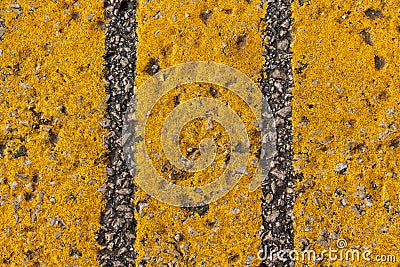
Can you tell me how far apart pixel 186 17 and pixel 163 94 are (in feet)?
1.42

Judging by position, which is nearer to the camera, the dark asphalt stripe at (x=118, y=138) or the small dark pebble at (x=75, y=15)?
the dark asphalt stripe at (x=118, y=138)

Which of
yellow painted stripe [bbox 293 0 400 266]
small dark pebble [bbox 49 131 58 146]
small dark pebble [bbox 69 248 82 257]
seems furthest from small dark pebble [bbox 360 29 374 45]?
small dark pebble [bbox 69 248 82 257]

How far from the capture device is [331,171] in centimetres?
225

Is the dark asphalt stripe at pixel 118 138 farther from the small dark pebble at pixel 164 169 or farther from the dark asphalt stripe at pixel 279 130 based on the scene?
the dark asphalt stripe at pixel 279 130

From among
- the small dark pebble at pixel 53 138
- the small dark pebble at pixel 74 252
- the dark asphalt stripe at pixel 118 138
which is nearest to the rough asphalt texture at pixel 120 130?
the dark asphalt stripe at pixel 118 138

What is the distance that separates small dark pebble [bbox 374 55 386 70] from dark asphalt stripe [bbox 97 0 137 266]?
49.5 inches

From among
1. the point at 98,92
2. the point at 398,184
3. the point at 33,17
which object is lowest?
the point at 398,184

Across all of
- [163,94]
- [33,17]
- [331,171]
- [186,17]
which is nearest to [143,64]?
[163,94]

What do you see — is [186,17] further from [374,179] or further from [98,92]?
[374,179]

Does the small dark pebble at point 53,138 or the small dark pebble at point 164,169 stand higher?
the small dark pebble at point 53,138

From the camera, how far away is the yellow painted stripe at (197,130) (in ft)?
7.43

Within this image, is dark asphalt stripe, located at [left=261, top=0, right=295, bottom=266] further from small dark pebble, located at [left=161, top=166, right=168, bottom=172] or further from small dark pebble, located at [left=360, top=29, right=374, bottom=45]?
small dark pebble, located at [left=161, top=166, right=168, bottom=172]

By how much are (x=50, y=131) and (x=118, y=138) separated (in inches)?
14.4

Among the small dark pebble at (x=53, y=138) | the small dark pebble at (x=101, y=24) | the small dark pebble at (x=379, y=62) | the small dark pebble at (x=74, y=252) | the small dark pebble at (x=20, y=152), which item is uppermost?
the small dark pebble at (x=101, y=24)
